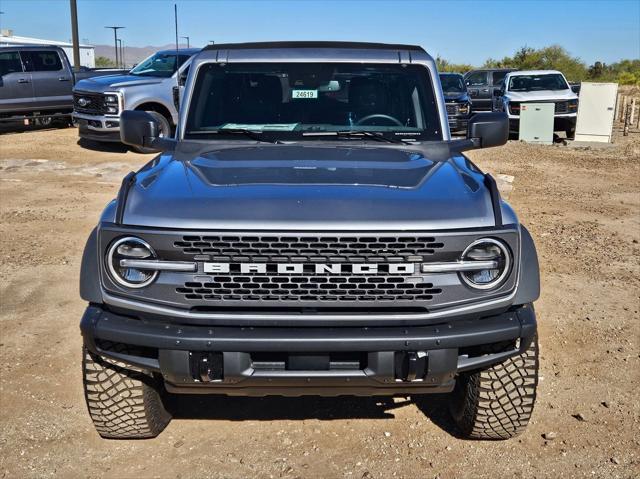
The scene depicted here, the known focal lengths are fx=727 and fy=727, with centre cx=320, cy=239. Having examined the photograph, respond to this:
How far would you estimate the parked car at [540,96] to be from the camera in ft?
59.8

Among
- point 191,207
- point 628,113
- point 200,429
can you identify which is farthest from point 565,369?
point 628,113

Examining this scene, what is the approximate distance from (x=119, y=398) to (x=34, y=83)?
15380 millimetres

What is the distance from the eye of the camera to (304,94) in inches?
174

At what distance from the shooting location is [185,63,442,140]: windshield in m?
4.34

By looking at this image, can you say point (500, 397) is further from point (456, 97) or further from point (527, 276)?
point (456, 97)

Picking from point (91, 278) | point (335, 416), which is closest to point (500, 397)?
point (335, 416)

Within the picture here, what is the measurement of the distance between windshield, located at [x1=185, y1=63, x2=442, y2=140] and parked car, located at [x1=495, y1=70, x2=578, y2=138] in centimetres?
1412

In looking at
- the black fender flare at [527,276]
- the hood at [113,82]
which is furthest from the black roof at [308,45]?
the hood at [113,82]

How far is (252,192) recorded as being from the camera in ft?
10.3

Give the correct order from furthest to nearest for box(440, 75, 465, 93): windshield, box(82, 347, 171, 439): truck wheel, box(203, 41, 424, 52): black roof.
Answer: box(440, 75, 465, 93): windshield, box(203, 41, 424, 52): black roof, box(82, 347, 171, 439): truck wheel

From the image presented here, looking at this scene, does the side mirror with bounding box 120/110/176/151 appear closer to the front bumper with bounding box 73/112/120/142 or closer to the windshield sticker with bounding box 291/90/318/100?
the windshield sticker with bounding box 291/90/318/100

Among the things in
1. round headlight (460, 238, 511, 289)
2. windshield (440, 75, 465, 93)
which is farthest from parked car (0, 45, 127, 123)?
round headlight (460, 238, 511, 289)

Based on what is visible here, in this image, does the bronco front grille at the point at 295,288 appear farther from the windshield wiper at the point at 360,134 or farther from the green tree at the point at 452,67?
the green tree at the point at 452,67

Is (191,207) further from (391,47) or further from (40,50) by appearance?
(40,50)
